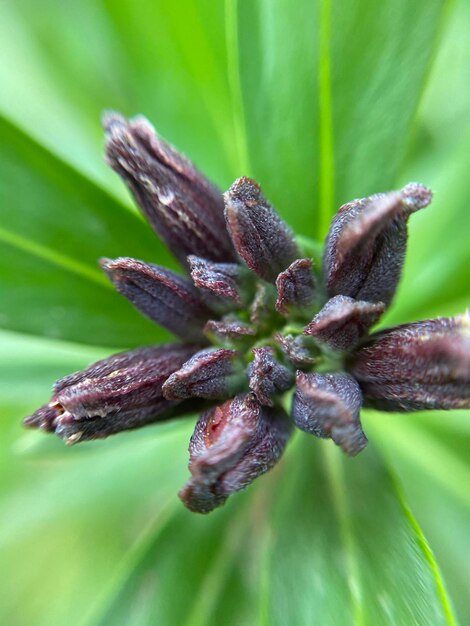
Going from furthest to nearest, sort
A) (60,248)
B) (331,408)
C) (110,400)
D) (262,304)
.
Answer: (60,248) < (262,304) < (110,400) < (331,408)

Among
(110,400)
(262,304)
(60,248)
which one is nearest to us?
(110,400)

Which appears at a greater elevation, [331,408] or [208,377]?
[208,377]

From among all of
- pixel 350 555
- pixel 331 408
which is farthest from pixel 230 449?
pixel 350 555

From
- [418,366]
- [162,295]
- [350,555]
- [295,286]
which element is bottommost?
[350,555]

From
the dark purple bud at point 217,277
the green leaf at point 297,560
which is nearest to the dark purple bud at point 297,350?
the dark purple bud at point 217,277

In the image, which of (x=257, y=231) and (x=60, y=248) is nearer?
(x=257, y=231)

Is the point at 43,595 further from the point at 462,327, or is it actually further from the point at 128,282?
the point at 462,327

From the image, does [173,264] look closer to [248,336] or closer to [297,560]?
[248,336]

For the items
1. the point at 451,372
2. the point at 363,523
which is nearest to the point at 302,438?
the point at 363,523

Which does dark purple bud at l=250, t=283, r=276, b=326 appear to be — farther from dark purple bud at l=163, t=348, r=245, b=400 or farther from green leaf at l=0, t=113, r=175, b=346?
green leaf at l=0, t=113, r=175, b=346
